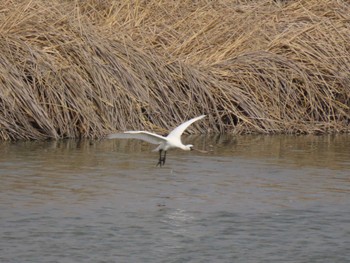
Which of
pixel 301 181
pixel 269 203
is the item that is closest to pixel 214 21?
pixel 301 181

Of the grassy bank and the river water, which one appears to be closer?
the river water

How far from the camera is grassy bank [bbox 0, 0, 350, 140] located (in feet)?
46.2

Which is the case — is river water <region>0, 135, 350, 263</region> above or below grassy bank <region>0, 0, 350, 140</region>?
below

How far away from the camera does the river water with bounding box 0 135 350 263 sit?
8.57 m

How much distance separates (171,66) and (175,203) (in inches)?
206

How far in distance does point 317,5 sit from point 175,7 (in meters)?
2.33

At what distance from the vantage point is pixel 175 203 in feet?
34.0

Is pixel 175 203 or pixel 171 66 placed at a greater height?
pixel 171 66

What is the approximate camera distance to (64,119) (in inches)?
556

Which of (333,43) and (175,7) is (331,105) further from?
(175,7)

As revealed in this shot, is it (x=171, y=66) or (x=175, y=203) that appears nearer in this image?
(x=175, y=203)

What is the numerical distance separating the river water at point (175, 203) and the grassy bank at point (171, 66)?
503mm

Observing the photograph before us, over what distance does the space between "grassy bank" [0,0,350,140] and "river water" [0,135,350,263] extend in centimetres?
50

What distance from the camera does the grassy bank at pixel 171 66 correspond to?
14.1 m
